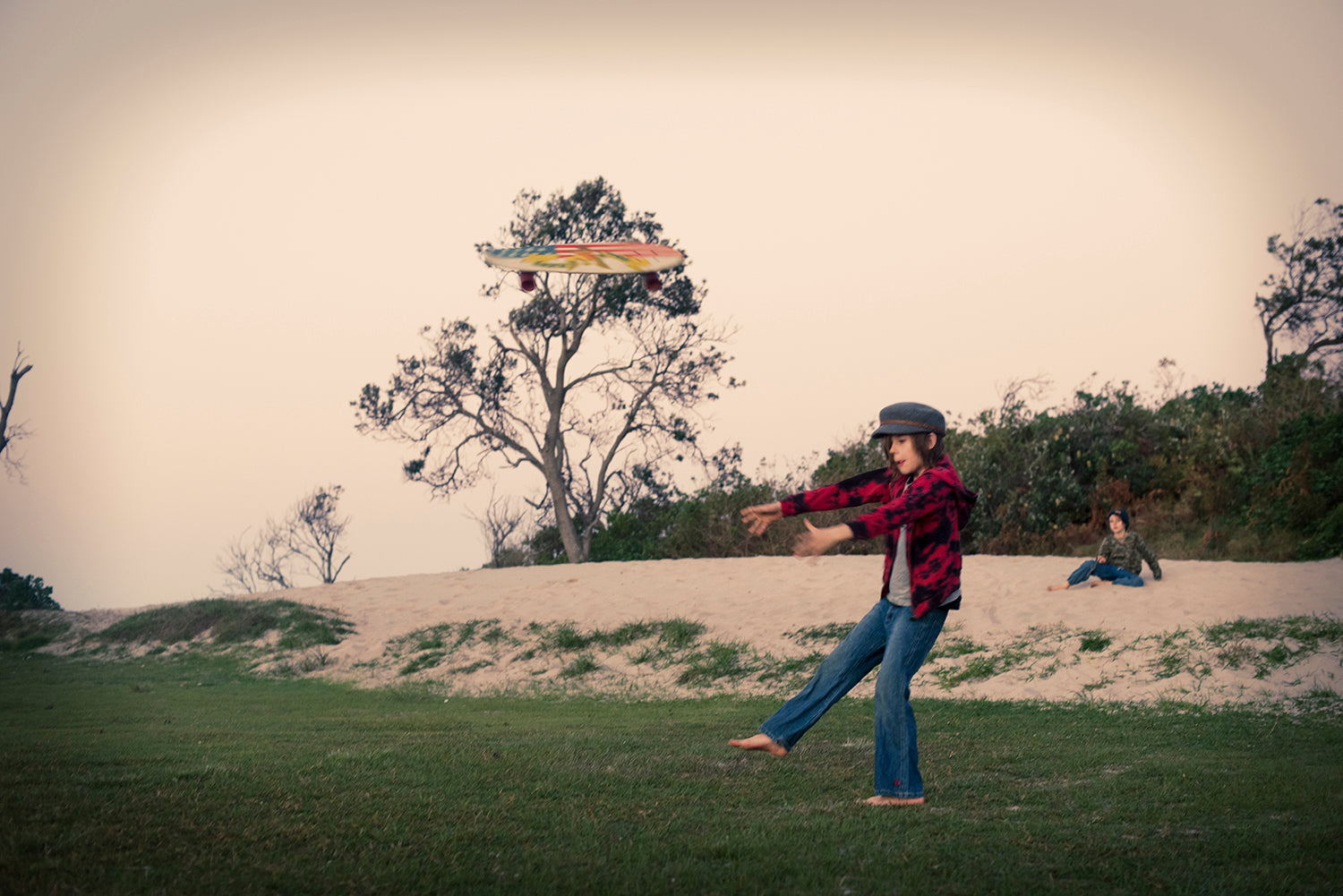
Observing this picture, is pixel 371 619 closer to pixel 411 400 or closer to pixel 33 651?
pixel 33 651

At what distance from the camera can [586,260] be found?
16.2 meters

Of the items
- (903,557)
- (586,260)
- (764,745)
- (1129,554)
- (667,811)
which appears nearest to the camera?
(667,811)

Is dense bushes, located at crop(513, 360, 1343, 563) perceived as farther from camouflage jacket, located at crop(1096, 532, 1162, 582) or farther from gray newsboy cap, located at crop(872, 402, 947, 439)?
gray newsboy cap, located at crop(872, 402, 947, 439)

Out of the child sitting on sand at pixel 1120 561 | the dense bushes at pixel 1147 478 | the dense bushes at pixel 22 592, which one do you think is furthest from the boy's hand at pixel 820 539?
the dense bushes at pixel 22 592

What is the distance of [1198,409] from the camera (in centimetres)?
2361

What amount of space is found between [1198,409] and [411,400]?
19.9 meters

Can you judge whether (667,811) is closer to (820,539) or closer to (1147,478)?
(820,539)

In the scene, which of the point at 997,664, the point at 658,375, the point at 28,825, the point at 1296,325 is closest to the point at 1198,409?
the point at 1296,325

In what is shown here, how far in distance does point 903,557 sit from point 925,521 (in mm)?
210

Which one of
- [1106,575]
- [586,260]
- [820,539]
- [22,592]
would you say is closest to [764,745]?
[820,539]

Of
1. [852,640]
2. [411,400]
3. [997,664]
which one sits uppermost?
[411,400]

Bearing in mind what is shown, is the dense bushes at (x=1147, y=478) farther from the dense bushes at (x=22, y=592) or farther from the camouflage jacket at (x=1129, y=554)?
the dense bushes at (x=22, y=592)

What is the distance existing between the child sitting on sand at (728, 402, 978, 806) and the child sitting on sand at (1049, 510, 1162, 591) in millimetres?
9637

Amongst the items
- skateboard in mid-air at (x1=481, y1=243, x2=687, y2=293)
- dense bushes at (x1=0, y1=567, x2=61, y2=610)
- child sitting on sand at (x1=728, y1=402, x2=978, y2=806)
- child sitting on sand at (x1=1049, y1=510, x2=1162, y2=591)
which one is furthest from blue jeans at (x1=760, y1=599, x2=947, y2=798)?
dense bushes at (x1=0, y1=567, x2=61, y2=610)
